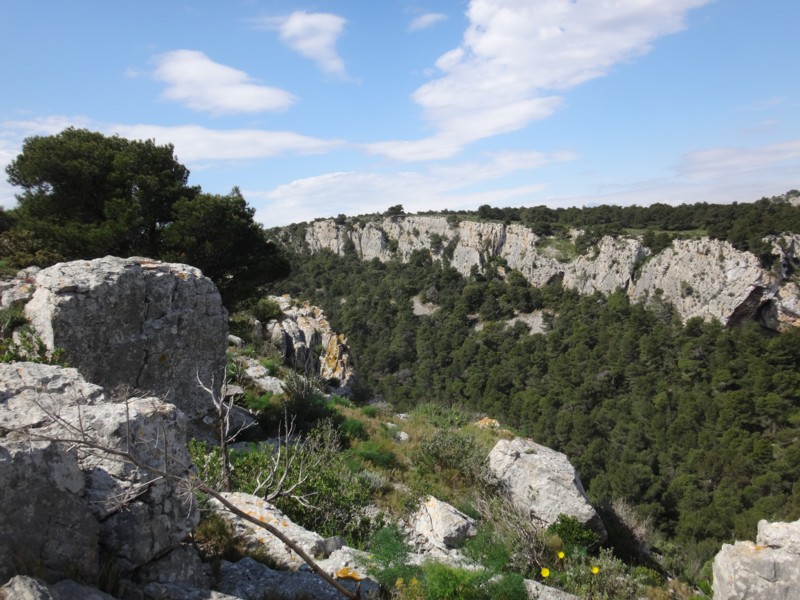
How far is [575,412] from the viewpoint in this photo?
39625 mm

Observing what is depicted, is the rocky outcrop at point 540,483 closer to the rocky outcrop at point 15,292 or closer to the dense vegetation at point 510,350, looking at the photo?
the dense vegetation at point 510,350

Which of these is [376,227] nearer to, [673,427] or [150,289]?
[673,427]

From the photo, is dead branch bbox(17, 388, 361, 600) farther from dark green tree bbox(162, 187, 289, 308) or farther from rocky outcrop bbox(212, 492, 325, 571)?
dark green tree bbox(162, 187, 289, 308)

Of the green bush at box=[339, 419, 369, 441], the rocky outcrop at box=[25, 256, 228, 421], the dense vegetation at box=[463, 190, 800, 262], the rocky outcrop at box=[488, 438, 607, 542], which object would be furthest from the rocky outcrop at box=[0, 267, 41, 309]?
the dense vegetation at box=[463, 190, 800, 262]

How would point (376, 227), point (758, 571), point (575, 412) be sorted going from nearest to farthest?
point (758, 571), point (575, 412), point (376, 227)

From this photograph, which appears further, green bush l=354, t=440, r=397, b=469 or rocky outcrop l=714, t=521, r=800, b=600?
green bush l=354, t=440, r=397, b=469

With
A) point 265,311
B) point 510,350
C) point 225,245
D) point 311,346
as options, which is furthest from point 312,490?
point 510,350

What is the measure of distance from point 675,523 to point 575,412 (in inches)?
515

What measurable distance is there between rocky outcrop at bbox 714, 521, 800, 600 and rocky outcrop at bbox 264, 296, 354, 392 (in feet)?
43.8

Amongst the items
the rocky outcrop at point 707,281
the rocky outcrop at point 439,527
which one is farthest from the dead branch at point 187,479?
the rocky outcrop at point 707,281

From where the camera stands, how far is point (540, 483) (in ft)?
29.7

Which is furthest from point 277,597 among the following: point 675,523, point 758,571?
point 675,523

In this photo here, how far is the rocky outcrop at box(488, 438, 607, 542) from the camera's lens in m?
8.59

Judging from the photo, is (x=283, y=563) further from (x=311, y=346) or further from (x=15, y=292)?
(x=311, y=346)
